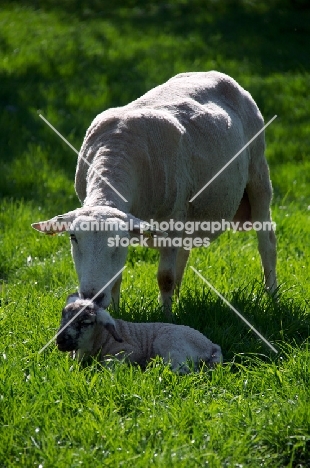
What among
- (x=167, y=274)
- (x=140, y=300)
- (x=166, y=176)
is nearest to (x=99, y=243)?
(x=166, y=176)

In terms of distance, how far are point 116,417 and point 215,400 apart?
52cm

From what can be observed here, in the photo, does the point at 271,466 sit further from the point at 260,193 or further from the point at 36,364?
the point at 260,193

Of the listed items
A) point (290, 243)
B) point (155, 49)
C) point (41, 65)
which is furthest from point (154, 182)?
point (155, 49)

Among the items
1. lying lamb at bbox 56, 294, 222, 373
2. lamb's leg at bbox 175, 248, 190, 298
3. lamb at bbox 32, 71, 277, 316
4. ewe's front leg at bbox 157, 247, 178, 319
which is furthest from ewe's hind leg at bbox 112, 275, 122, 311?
lamb's leg at bbox 175, 248, 190, 298

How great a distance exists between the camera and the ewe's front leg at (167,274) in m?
5.14

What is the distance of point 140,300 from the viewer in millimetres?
5332

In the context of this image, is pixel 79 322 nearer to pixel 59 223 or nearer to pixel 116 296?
pixel 59 223

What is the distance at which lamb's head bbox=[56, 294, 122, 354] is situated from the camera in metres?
3.98

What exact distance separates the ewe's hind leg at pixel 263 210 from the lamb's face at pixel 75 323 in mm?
2453

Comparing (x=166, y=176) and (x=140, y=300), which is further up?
(x=166, y=176)

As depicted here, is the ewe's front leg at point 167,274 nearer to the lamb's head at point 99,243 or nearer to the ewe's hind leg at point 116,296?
the ewe's hind leg at point 116,296

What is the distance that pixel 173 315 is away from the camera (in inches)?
196

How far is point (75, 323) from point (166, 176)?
1.33 meters

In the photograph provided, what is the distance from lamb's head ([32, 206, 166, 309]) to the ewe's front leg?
0.86 meters
